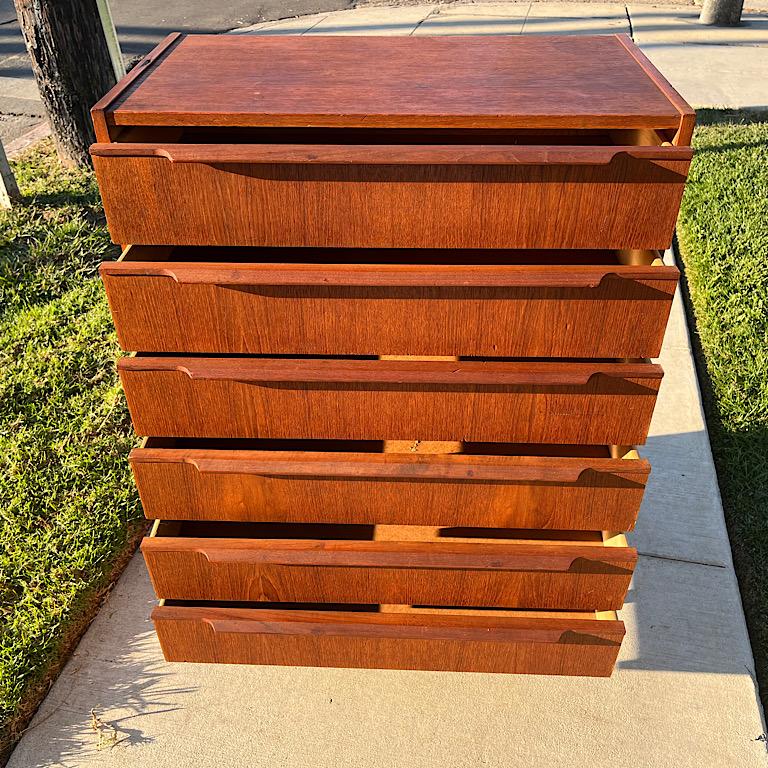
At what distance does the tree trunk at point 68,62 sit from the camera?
4344mm

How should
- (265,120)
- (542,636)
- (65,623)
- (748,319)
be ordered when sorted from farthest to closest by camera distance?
(748,319), (65,623), (542,636), (265,120)

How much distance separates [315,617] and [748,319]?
8.59 ft

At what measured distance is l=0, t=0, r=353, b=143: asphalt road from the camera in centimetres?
630

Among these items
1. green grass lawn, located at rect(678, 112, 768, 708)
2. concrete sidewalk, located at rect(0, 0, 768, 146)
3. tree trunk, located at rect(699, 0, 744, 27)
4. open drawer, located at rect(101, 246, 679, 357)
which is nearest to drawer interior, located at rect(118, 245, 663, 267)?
open drawer, located at rect(101, 246, 679, 357)

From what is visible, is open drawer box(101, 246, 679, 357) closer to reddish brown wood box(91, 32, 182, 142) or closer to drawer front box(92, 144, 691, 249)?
drawer front box(92, 144, 691, 249)

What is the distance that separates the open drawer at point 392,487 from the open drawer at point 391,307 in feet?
0.83

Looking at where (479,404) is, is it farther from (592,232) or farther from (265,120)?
(265,120)

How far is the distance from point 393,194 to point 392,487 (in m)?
0.64

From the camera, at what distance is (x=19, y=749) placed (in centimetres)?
196

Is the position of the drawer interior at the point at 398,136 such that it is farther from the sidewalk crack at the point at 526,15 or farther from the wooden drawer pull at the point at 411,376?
the sidewalk crack at the point at 526,15

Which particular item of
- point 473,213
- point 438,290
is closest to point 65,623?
point 438,290

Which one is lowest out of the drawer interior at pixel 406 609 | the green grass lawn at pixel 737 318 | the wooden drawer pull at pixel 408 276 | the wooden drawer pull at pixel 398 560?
the green grass lawn at pixel 737 318

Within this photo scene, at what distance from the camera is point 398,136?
1.70 metres

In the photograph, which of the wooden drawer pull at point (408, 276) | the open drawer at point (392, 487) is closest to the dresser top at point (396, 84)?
the wooden drawer pull at point (408, 276)
